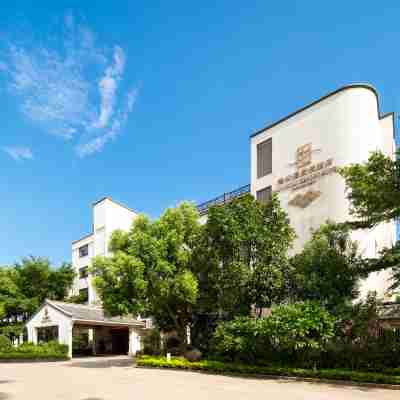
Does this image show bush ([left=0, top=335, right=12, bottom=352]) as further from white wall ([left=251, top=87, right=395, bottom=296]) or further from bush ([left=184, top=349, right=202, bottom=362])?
white wall ([left=251, top=87, right=395, bottom=296])

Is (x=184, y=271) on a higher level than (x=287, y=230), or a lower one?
lower

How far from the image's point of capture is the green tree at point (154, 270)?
20078mm

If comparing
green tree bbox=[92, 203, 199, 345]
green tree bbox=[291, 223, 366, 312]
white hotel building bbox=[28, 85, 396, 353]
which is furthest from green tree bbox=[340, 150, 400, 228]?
green tree bbox=[92, 203, 199, 345]

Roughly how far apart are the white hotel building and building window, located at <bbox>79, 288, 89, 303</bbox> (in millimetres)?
12255

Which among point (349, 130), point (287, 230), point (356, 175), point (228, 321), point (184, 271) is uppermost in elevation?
point (349, 130)

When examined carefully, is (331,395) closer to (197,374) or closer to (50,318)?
(197,374)

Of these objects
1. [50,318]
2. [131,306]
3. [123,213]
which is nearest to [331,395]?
[131,306]

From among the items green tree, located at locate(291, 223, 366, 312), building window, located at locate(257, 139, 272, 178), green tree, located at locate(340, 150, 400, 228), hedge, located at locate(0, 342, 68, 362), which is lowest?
hedge, located at locate(0, 342, 68, 362)

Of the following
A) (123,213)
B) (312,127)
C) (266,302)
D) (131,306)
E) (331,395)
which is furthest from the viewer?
(123,213)

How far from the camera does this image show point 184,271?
67.8 ft

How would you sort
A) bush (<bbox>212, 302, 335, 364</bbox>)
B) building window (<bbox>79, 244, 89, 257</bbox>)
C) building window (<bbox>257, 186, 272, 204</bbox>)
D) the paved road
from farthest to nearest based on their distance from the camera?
building window (<bbox>79, 244, 89, 257</bbox>), building window (<bbox>257, 186, 272, 204</bbox>), bush (<bbox>212, 302, 335, 364</bbox>), the paved road

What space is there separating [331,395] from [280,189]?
15012 mm

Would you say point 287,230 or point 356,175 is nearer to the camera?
point 356,175

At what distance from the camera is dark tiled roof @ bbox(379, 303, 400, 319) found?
1825 centimetres
